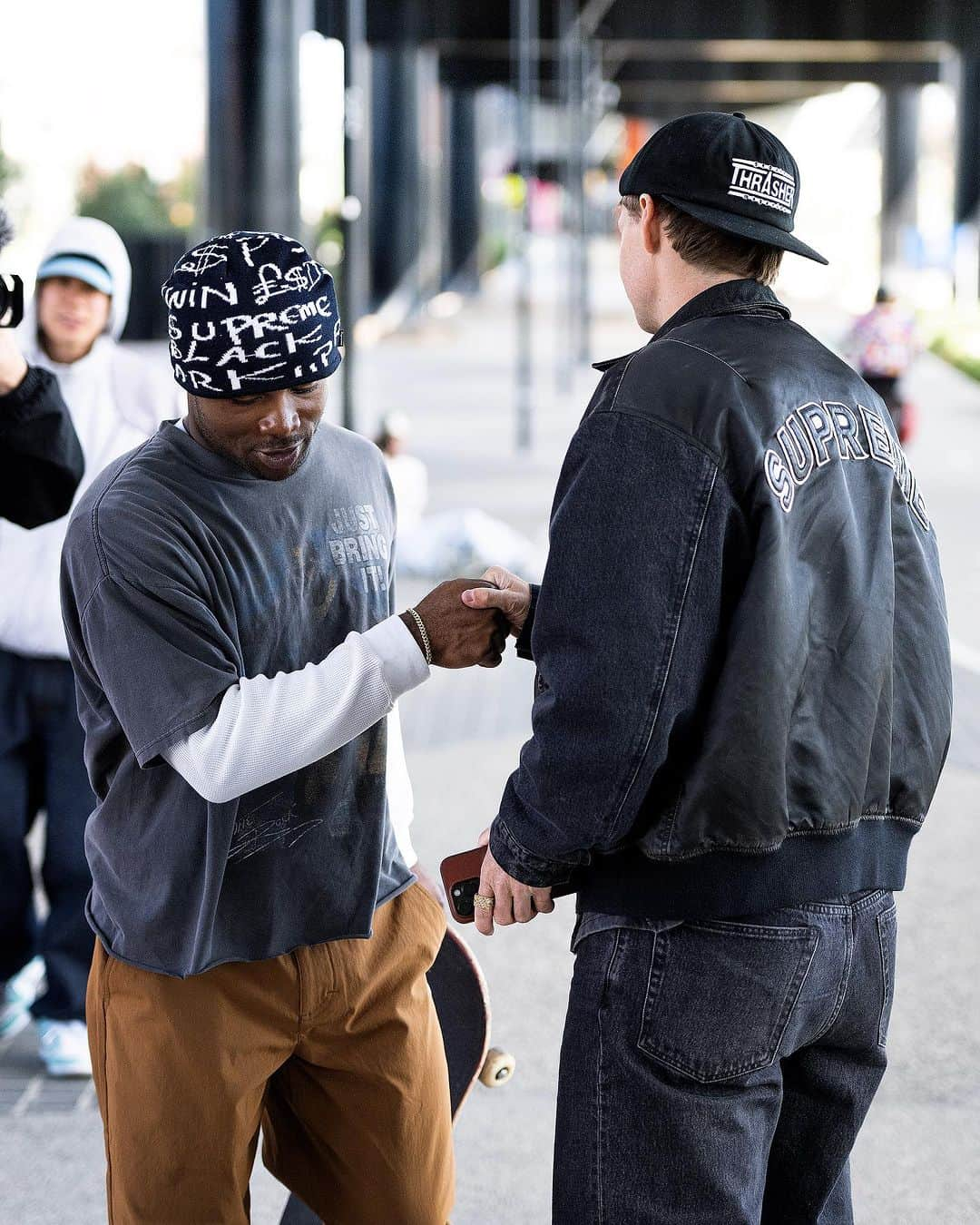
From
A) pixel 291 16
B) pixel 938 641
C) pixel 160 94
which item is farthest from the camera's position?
pixel 160 94

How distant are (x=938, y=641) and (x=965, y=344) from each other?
26704mm

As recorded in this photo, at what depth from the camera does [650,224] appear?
2156mm

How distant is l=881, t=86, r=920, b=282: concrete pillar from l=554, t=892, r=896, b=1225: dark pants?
4737 centimetres

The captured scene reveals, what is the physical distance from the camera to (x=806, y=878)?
2.08 m

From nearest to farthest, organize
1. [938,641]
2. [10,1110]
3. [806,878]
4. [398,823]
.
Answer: [806,878] < [938,641] < [398,823] < [10,1110]

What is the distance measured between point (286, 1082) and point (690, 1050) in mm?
742

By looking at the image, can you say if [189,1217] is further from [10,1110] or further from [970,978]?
[970,978]

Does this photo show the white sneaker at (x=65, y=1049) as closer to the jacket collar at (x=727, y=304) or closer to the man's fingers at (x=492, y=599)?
the man's fingers at (x=492, y=599)

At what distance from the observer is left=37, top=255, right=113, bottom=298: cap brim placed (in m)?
3.96

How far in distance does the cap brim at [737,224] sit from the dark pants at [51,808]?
7.69 ft

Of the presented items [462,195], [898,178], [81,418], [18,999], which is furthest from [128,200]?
[898,178]

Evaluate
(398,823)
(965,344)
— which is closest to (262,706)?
(398,823)

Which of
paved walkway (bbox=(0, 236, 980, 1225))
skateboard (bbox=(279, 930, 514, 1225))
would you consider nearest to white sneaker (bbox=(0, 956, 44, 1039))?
paved walkway (bbox=(0, 236, 980, 1225))

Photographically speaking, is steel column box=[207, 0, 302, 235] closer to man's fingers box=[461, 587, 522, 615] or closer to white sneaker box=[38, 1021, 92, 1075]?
white sneaker box=[38, 1021, 92, 1075]
